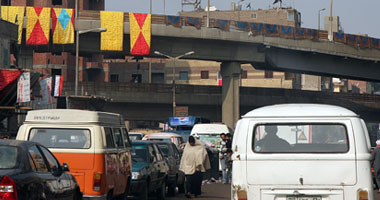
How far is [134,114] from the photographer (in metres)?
72.4

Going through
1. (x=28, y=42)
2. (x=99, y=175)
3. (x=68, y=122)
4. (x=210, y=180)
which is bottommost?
(x=210, y=180)

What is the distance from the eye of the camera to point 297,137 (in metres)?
10.7

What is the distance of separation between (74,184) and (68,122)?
235cm

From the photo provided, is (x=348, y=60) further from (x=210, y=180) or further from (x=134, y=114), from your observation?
(x=210, y=180)

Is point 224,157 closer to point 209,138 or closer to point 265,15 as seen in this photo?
point 209,138

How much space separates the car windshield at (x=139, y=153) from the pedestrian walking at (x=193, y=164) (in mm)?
1886

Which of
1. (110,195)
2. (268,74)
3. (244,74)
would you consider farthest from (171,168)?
(244,74)

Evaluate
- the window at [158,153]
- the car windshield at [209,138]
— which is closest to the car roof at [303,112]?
the window at [158,153]

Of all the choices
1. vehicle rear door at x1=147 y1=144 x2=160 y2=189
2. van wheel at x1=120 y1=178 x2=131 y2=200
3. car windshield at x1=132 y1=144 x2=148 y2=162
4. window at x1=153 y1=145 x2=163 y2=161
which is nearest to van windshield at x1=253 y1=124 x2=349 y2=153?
van wheel at x1=120 y1=178 x2=131 y2=200

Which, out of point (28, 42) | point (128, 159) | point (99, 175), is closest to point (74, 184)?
point (99, 175)

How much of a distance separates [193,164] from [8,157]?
10.7m

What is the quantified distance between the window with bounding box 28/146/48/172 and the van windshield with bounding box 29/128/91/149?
339 centimetres

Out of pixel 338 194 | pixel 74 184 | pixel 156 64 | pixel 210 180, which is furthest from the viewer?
pixel 156 64

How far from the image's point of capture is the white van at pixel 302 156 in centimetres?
1037
